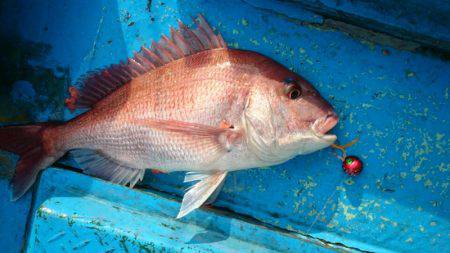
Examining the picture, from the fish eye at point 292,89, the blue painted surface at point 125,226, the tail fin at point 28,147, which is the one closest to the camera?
the fish eye at point 292,89

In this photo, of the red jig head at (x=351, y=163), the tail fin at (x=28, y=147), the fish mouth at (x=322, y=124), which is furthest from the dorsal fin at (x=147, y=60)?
the red jig head at (x=351, y=163)

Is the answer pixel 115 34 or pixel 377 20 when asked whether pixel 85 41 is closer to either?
pixel 115 34

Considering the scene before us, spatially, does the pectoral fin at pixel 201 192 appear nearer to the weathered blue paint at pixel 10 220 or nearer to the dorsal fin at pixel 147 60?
the dorsal fin at pixel 147 60

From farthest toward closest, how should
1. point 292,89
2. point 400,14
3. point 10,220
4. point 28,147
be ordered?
point 10,220, point 28,147, point 400,14, point 292,89

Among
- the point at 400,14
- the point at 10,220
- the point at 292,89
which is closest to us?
Result: the point at 292,89

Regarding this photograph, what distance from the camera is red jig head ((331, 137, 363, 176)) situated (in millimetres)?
2127

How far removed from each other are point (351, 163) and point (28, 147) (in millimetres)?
1665

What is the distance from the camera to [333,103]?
Result: 6.98 feet

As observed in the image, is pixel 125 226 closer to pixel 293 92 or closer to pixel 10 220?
pixel 10 220

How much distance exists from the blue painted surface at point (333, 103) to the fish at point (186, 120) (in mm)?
251

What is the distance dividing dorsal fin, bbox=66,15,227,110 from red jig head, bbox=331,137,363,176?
0.84 meters

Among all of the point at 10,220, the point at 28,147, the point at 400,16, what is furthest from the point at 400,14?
the point at 10,220

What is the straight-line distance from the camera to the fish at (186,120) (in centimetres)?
177

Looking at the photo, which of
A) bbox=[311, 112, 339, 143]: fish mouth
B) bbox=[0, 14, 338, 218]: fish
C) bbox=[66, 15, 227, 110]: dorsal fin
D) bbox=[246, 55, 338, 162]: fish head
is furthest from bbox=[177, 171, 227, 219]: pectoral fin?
bbox=[66, 15, 227, 110]: dorsal fin
